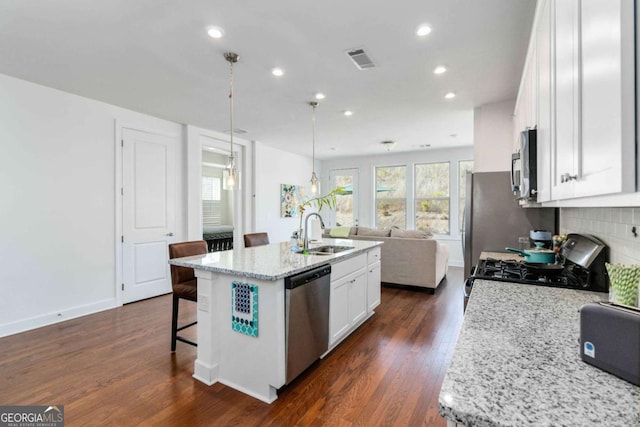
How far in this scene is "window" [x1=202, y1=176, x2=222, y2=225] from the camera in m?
6.57

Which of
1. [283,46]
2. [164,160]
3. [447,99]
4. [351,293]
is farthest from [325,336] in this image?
[164,160]

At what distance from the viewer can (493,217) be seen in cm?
338

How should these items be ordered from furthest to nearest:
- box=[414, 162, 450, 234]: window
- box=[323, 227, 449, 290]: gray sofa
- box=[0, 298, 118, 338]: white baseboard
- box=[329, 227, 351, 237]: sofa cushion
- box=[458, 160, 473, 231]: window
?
box=[414, 162, 450, 234]: window → box=[458, 160, 473, 231]: window → box=[329, 227, 351, 237]: sofa cushion → box=[323, 227, 449, 290]: gray sofa → box=[0, 298, 118, 338]: white baseboard

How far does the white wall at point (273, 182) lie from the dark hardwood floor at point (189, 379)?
10.7ft

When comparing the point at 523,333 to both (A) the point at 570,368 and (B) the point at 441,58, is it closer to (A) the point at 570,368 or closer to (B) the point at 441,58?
(A) the point at 570,368

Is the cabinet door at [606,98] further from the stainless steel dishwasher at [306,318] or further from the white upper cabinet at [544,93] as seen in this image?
the stainless steel dishwasher at [306,318]

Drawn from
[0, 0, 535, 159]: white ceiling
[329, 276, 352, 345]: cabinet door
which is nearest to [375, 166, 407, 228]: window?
[0, 0, 535, 159]: white ceiling

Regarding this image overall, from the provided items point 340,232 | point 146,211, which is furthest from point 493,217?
point 146,211

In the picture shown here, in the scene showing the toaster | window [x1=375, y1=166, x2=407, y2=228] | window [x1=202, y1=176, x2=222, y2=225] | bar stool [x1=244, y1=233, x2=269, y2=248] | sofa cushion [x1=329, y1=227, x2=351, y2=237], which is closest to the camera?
the toaster

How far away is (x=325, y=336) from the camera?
2609mm

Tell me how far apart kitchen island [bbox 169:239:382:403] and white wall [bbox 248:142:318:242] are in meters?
3.75

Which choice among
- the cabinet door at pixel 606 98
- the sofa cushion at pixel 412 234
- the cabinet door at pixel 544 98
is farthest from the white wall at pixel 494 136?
the cabinet door at pixel 606 98

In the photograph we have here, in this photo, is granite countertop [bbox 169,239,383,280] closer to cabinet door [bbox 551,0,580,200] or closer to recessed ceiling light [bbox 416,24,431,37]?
cabinet door [bbox 551,0,580,200]

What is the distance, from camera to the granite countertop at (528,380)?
2.17 feet
